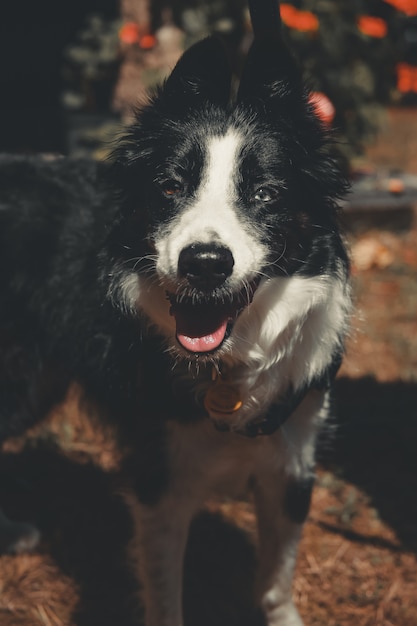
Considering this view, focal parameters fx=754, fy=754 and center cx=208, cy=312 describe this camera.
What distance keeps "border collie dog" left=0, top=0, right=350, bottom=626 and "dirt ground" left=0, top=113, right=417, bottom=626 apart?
0.28 m

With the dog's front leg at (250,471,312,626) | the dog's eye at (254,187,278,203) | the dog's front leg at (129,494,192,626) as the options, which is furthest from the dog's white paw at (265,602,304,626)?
the dog's eye at (254,187,278,203)

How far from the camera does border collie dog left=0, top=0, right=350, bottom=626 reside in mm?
1913

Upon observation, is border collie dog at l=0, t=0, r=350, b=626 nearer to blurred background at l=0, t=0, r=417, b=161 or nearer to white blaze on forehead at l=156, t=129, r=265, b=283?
white blaze on forehead at l=156, t=129, r=265, b=283

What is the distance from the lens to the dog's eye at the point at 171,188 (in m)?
1.96

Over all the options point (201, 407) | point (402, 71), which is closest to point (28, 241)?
point (201, 407)

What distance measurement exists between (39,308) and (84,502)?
104 centimetres

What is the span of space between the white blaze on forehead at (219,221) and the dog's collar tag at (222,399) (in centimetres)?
41

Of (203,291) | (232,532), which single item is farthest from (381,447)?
(203,291)

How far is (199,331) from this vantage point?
6.28 ft

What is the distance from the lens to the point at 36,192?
255cm

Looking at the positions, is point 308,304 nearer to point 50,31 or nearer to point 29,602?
point 29,602

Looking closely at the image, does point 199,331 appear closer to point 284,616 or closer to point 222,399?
point 222,399

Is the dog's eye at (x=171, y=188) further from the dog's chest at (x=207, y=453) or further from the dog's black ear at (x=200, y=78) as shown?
the dog's chest at (x=207, y=453)

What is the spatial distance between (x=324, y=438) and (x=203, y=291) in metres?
0.87
